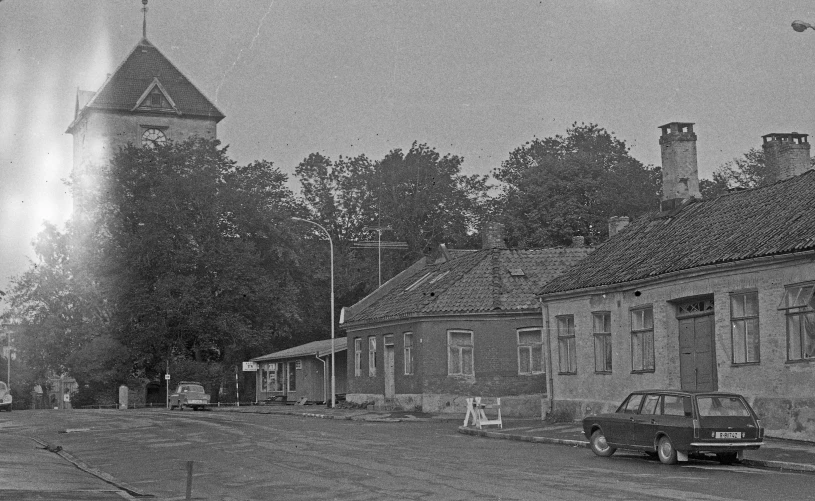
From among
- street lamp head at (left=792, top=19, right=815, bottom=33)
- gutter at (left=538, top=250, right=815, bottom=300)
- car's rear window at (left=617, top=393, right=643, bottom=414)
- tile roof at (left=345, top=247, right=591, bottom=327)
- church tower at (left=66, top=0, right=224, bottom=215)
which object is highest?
church tower at (left=66, top=0, right=224, bottom=215)

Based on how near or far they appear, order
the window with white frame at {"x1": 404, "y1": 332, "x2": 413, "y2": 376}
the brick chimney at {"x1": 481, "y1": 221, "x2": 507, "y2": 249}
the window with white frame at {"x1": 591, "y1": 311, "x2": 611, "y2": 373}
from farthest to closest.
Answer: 1. the brick chimney at {"x1": 481, "y1": 221, "x2": 507, "y2": 249}
2. the window with white frame at {"x1": 404, "y1": 332, "x2": 413, "y2": 376}
3. the window with white frame at {"x1": 591, "y1": 311, "x2": 611, "y2": 373}

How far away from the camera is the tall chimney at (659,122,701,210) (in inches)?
1499

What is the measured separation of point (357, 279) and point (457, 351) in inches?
1612

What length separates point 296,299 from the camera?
7794cm

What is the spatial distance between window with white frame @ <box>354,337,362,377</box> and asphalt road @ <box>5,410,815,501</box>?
22.4 m

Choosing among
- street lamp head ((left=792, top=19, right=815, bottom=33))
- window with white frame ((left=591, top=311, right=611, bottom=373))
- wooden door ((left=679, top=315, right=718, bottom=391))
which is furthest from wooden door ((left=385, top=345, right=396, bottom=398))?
street lamp head ((left=792, top=19, right=815, bottom=33))

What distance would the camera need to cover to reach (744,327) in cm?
2847

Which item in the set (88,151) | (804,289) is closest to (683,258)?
(804,289)

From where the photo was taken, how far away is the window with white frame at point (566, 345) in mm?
37406

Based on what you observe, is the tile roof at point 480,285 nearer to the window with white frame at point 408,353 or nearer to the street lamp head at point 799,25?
the window with white frame at point 408,353

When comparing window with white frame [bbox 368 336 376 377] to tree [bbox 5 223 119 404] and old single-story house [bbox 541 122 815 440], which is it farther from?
tree [bbox 5 223 119 404]

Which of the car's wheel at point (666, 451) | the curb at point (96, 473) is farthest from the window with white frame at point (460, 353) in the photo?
the car's wheel at point (666, 451)

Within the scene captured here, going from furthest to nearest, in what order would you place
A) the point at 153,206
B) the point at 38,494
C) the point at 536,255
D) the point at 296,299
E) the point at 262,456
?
the point at 296,299
the point at 153,206
the point at 536,255
the point at 262,456
the point at 38,494

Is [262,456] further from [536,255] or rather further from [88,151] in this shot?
→ [88,151]
